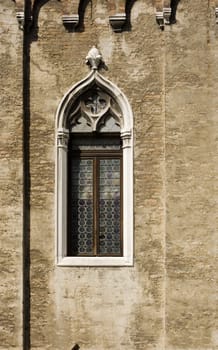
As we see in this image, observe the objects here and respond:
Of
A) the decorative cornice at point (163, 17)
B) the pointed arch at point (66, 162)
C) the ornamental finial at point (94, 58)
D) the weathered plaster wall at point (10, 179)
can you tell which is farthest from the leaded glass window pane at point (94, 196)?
the decorative cornice at point (163, 17)

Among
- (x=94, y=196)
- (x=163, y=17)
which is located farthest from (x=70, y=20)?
(x=94, y=196)

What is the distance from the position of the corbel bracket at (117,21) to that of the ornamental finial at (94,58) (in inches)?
18.3

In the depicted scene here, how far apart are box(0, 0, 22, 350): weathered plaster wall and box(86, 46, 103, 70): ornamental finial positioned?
1084mm

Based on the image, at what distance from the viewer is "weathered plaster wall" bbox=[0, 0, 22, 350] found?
13.1m

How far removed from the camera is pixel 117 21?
13.4 metres

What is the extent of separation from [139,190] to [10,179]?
6.58ft

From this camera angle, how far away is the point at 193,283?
12914mm

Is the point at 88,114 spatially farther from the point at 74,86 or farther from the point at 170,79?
the point at 170,79

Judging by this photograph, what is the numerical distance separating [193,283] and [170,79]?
3.14m

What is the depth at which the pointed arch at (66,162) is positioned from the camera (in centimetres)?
1322

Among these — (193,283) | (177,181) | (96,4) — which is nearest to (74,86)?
(96,4)

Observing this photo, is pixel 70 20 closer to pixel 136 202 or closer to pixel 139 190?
pixel 139 190

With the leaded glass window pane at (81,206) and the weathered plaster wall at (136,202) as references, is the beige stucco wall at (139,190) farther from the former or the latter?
the leaded glass window pane at (81,206)

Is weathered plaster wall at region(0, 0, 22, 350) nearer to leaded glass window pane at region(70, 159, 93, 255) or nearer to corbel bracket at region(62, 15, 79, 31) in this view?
corbel bracket at region(62, 15, 79, 31)
